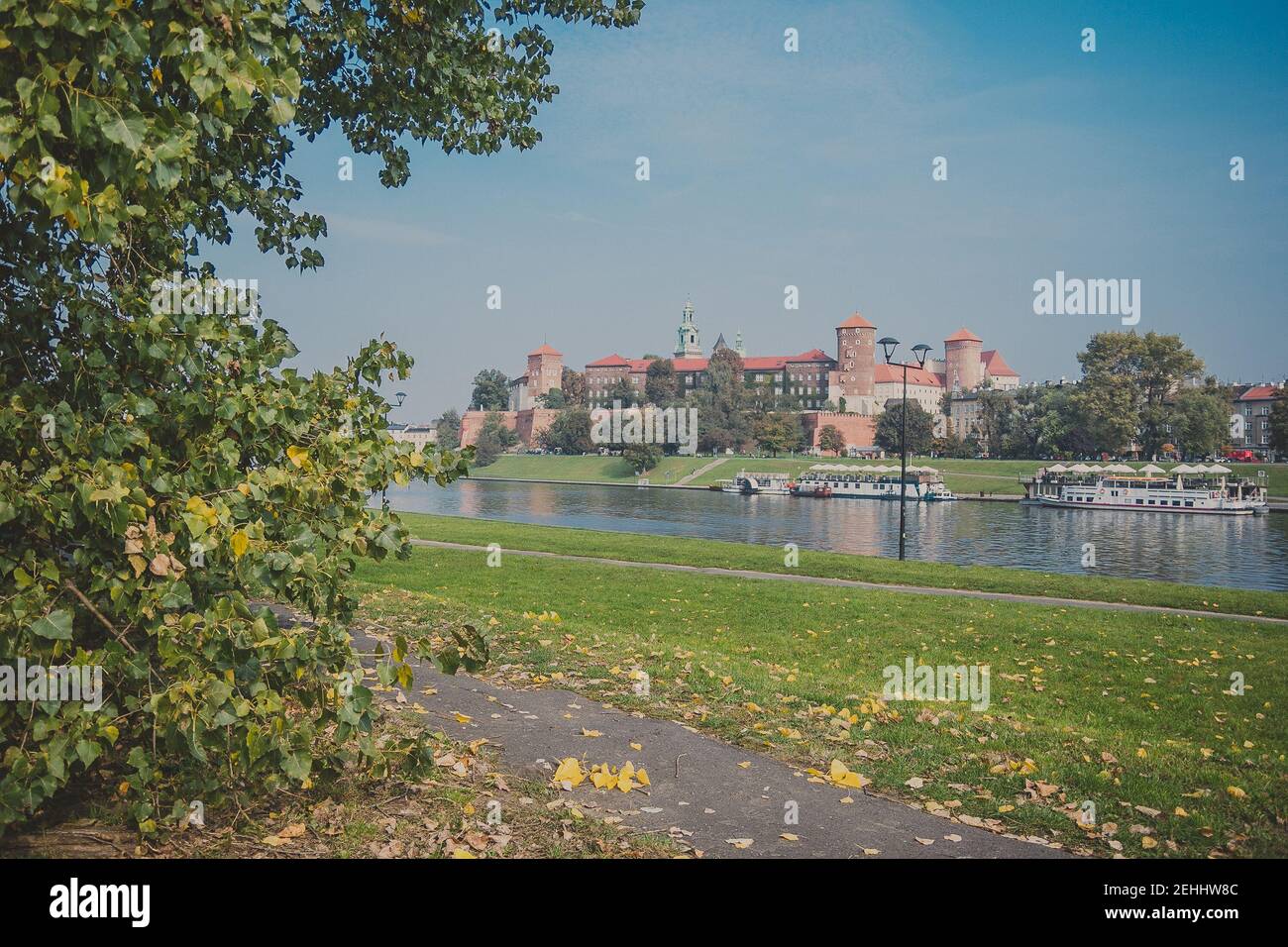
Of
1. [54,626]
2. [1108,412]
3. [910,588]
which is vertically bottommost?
[910,588]

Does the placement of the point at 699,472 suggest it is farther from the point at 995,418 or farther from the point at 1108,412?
the point at 1108,412

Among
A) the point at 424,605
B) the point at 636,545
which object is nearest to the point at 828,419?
the point at 636,545

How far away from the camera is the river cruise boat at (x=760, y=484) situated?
8400 centimetres

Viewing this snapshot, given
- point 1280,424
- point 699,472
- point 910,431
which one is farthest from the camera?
point 910,431

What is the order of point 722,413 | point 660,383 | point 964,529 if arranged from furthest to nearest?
point 660,383 → point 722,413 → point 964,529

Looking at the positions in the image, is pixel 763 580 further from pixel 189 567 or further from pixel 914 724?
pixel 189 567

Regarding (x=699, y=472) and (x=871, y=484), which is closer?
(x=871, y=484)

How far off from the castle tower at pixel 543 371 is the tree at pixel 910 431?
82.4 m

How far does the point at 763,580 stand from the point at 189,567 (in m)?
14.5

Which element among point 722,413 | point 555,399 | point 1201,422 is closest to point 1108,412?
point 1201,422

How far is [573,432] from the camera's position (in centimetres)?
13075

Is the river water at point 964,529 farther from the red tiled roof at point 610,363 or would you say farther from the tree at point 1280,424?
the red tiled roof at point 610,363

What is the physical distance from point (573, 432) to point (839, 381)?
56877 mm

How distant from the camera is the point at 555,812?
5070 mm
